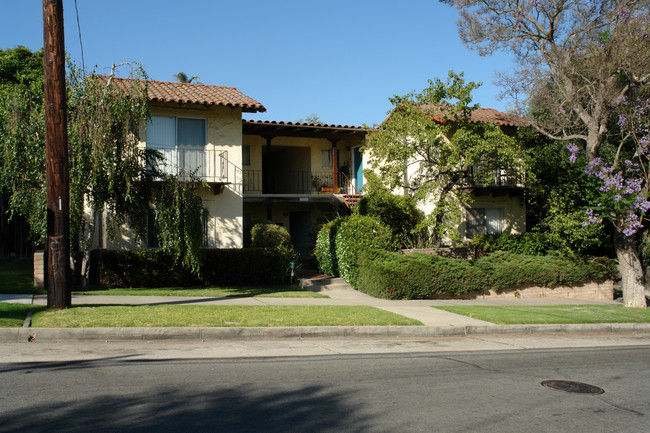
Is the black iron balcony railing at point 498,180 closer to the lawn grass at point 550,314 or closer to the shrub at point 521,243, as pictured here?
the shrub at point 521,243

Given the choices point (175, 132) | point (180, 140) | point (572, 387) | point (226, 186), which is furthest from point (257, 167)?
point (572, 387)

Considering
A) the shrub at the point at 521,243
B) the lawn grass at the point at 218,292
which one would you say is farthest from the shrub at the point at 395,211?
the lawn grass at the point at 218,292

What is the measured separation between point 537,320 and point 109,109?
1070cm

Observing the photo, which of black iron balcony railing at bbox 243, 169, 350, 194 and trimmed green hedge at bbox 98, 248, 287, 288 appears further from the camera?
black iron balcony railing at bbox 243, 169, 350, 194

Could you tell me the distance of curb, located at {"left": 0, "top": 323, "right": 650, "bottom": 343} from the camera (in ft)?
29.3

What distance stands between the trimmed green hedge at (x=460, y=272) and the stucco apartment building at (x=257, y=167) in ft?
12.0

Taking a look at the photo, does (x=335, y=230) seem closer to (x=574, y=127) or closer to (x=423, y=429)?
(x=574, y=127)

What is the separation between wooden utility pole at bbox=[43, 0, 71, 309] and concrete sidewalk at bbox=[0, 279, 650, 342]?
1762 mm

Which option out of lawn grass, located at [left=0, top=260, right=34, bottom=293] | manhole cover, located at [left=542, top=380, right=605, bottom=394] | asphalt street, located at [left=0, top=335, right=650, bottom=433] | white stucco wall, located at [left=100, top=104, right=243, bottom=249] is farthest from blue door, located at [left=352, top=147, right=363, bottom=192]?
manhole cover, located at [left=542, top=380, right=605, bottom=394]

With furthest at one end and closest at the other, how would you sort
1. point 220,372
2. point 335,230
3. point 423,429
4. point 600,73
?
point 335,230
point 600,73
point 220,372
point 423,429

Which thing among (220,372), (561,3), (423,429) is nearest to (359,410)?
(423,429)

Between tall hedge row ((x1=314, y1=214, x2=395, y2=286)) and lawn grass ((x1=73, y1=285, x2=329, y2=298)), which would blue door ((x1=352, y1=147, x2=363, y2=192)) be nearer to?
tall hedge row ((x1=314, y1=214, x2=395, y2=286))

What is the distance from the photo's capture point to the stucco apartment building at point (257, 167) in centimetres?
1859

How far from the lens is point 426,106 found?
68.1 feet
